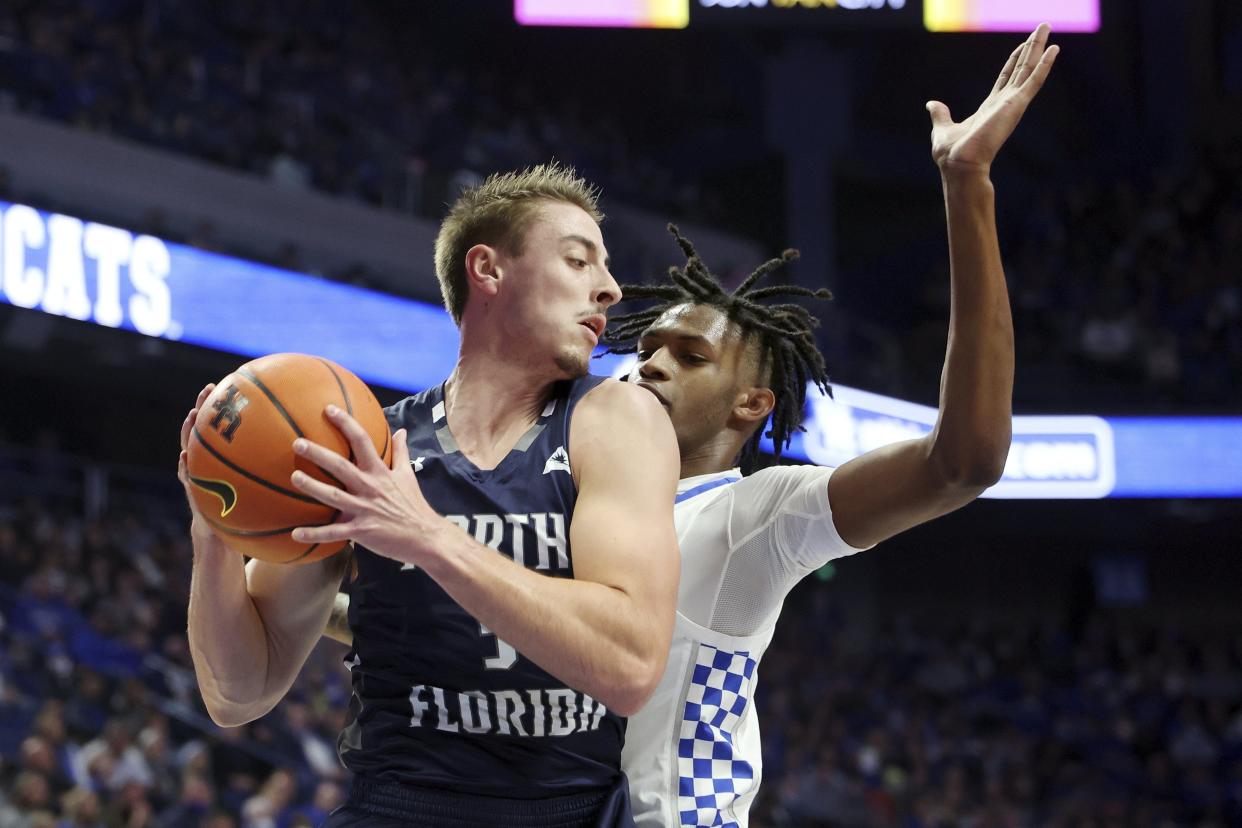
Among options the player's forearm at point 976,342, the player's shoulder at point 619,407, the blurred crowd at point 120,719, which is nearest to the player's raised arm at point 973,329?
the player's forearm at point 976,342

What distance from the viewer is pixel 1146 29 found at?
70.6 feet

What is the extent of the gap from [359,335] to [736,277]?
14.4ft

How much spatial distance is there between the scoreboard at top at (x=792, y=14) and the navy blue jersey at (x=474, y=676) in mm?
14220

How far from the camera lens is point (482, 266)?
2.58 meters

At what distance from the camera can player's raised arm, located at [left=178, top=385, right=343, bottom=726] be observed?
8.29ft

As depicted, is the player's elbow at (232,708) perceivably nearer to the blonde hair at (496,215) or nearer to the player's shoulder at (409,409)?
the player's shoulder at (409,409)

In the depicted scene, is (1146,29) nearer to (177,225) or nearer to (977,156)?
(177,225)

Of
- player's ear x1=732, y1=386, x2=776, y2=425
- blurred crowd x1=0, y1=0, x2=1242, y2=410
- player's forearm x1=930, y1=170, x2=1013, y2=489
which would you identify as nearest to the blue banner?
blurred crowd x1=0, y1=0, x2=1242, y2=410

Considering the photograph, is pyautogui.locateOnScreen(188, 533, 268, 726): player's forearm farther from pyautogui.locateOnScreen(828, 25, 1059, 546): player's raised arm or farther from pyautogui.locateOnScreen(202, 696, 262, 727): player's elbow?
pyautogui.locateOnScreen(828, 25, 1059, 546): player's raised arm

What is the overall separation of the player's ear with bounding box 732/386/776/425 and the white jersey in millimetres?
330

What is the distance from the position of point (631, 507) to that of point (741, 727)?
83 cm

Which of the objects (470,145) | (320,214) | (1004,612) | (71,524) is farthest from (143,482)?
(1004,612)

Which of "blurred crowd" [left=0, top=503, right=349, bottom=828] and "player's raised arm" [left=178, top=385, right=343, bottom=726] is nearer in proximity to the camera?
"player's raised arm" [left=178, top=385, right=343, bottom=726]

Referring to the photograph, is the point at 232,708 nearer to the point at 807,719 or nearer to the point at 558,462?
the point at 558,462
